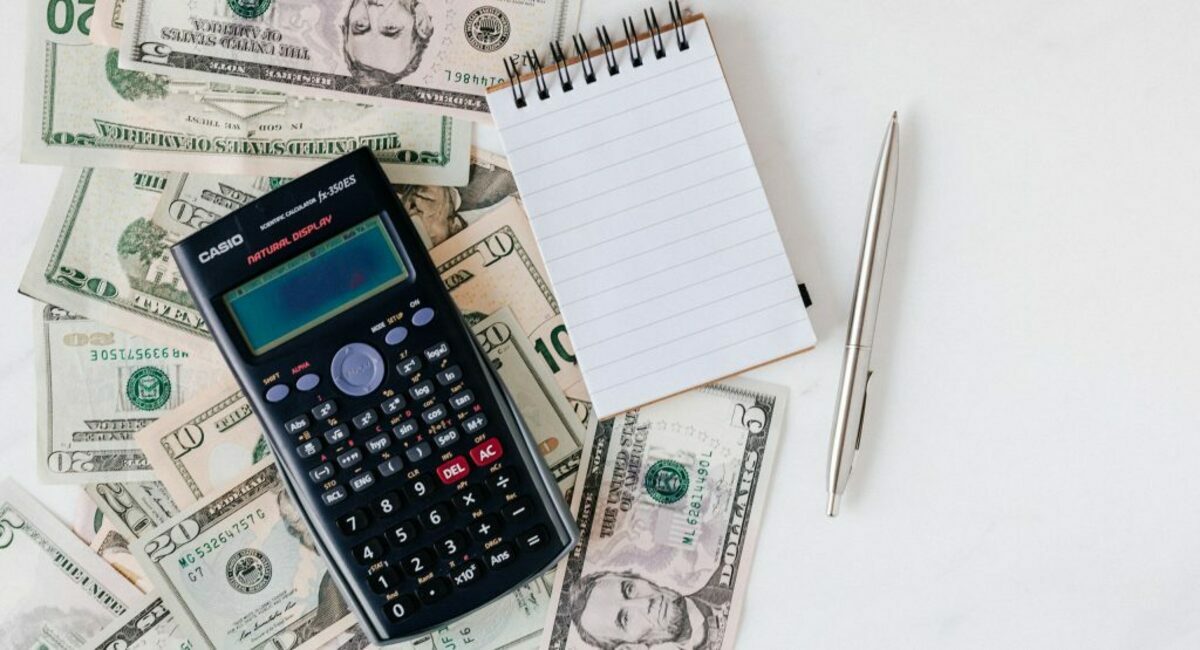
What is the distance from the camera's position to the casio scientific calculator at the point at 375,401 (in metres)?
0.59

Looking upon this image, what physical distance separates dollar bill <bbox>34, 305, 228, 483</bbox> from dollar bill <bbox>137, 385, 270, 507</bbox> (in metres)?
0.01

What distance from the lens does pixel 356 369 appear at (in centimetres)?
59

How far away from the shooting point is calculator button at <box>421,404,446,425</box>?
59cm

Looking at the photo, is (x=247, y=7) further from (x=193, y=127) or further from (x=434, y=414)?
(x=434, y=414)

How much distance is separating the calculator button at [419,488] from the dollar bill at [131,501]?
0.17m

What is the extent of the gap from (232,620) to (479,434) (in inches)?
8.3

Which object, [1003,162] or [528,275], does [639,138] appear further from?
[1003,162]

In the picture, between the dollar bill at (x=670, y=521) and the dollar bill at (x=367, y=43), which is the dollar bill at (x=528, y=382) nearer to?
the dollar bill at (x=670, y=521)

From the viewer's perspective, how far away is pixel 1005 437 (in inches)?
25.7

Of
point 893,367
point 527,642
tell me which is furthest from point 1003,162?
point 527,642

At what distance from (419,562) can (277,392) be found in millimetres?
131

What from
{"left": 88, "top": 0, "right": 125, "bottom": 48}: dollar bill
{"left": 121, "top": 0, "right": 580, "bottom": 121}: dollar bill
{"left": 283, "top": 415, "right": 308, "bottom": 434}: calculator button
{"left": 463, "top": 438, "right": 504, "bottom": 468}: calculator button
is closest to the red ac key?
{"left": 463, "top": 438, "right": 504, "bottom": 468}: calculator button

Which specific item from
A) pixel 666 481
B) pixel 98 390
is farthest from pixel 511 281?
pixel 98 390

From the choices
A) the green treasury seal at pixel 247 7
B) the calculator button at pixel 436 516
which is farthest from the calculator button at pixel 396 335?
the green treasury seal at pixel 247 7
